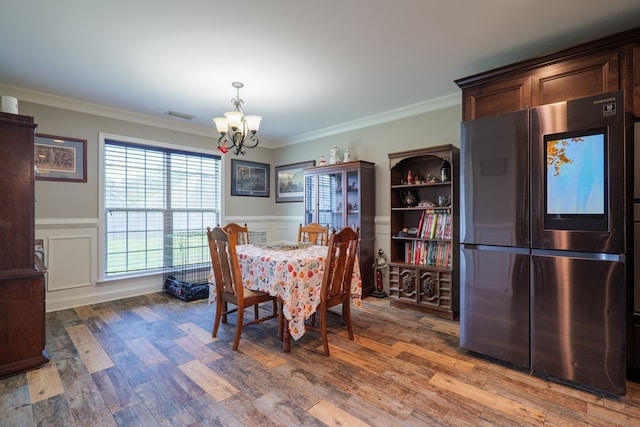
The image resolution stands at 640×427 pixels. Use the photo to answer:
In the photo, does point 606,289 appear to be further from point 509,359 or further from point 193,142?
point 193,142

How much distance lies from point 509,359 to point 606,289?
800 millimetres

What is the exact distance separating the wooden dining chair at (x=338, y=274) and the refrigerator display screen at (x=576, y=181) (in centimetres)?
142

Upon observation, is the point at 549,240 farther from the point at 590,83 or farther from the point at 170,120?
the point at 170,120

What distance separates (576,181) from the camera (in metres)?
2.04

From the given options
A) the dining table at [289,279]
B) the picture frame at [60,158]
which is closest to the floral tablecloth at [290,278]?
Result: the dining table at [289,279]

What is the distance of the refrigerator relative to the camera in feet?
6.30

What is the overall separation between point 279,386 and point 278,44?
254cm

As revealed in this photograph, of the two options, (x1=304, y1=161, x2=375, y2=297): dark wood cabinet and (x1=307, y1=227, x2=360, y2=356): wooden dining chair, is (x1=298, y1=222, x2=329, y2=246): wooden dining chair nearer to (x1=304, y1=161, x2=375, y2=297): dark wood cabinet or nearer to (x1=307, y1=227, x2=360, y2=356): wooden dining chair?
(x1=304, y1=161, x2=375, y2=297): dark wood cabinet

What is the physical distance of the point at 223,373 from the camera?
2221 millimetres

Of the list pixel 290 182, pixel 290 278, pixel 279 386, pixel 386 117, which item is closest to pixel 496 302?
pixel 290 278

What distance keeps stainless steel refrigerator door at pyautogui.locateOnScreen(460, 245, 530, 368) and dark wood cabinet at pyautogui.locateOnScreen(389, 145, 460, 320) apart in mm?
914

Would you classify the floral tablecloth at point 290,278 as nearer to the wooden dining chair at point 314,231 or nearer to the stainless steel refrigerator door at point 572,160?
the wooden dining chair at point 314,231

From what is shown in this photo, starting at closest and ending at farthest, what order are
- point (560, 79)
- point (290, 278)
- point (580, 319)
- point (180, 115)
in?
point (580, 319) → point (560, 79) → point (290, 278) → point (180, 115)

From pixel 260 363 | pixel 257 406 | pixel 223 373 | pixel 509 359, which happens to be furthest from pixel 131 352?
pixel 509 359
